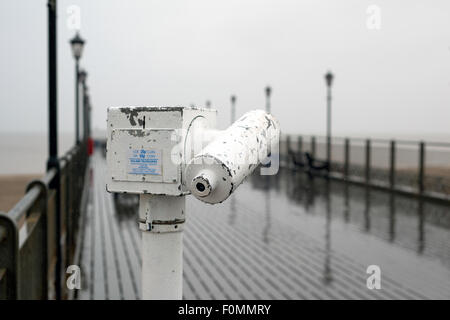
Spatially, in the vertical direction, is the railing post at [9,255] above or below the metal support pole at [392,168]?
above

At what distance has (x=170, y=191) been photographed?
1.98 m

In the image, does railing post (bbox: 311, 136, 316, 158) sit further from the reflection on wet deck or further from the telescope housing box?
the telescope housing box

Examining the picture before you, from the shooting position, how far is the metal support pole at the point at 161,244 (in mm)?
2066

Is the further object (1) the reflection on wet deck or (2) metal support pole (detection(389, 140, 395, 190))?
(2) metal support pole (detection(389, 140, 395, 190))

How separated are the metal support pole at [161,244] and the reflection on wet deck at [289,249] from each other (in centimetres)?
354

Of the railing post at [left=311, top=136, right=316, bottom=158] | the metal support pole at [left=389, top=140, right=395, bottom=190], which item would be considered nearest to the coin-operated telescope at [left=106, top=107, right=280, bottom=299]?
the metal support pole at [left=389, top=140, right=395, bottom=190]

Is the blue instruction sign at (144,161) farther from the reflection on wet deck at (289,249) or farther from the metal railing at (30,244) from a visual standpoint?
the reflection on wet deck at (289,249)

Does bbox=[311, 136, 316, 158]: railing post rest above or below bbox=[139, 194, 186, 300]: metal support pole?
below

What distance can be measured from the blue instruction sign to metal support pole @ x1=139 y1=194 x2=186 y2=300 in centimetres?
12

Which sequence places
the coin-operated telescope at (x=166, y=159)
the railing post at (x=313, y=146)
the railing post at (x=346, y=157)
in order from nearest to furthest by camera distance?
1. the coin-operated telescope at (x=166, y=159)
2. the railing post at (x=346, y=157)
3. the railing post at (x=313, y=146)

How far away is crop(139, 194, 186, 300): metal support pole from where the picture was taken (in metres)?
2.07

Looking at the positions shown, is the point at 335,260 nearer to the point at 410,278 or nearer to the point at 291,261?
the point at 291,261

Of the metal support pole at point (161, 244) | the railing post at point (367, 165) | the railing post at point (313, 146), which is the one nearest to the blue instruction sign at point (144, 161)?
the metal support pole at point (161, 244)
